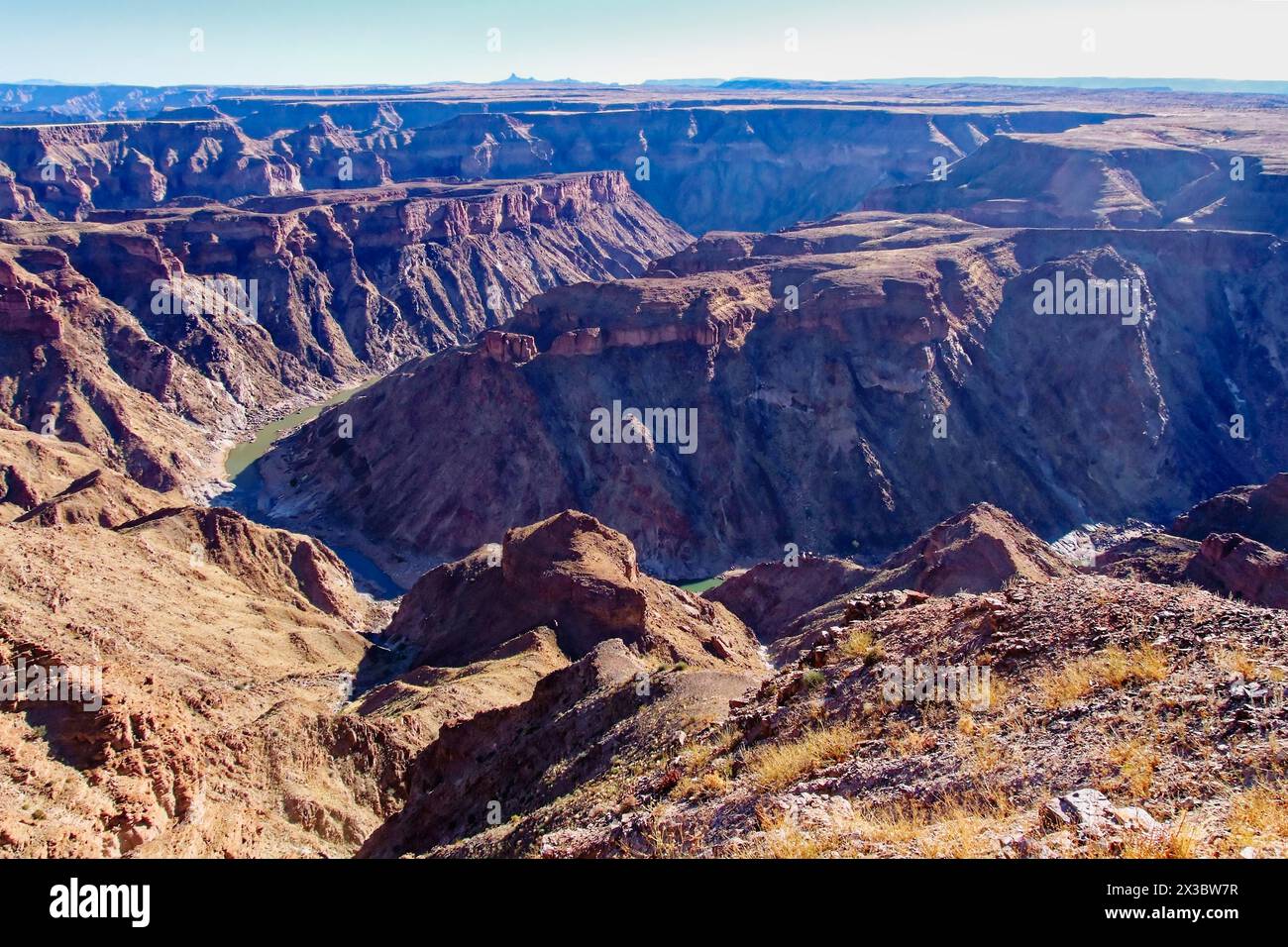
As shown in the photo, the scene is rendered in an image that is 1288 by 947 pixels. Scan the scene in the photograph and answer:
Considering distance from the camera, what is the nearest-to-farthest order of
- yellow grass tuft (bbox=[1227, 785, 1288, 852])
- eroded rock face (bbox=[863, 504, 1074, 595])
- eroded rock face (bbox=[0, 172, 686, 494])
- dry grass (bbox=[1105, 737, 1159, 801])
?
1. yellow grass tuft (bbox=[1227, 785, 1288, 852])
2. dry grass (bbox=[1105, 737, 1159, 801])
3. eroded rock face (bbox=[863, 504, 1074, 595])
4. eroded rock face (bbox=[0, 172, 686, 494])

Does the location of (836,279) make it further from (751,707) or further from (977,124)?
(977,124)

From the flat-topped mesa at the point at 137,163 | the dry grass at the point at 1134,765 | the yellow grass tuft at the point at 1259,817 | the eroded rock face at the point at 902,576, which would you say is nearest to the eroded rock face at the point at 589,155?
the flat-topped mesa at the point at 137,163

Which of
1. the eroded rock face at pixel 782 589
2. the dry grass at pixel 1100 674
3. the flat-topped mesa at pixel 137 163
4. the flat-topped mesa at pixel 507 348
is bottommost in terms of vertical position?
the eroded rock face at pixel 782 589

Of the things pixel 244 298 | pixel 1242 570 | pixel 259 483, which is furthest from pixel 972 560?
pixel 244 298

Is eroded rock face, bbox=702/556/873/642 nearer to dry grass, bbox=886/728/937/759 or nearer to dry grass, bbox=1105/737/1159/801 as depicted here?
dry grass, bbox=886/728/937/759

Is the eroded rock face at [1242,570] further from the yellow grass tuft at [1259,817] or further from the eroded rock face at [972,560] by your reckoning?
the yellow grass tuft at [1259,817]

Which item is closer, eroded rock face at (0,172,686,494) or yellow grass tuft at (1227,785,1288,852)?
yellow grass tuft at (1227,785,1288,852)

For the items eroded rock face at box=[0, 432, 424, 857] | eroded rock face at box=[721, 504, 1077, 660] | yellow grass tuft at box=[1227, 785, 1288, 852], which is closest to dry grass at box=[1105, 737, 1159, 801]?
yellow grass tuft at box=[1227, 785, 1288, 852]
